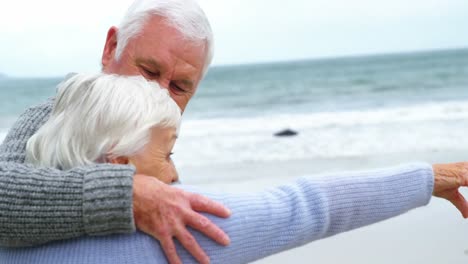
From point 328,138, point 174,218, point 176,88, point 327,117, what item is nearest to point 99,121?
point 174,218

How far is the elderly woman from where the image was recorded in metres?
1.18

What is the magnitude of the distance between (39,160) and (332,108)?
1704 cm

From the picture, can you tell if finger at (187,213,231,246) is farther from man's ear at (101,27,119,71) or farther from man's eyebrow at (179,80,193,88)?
man's ear at (101,27,119,71)

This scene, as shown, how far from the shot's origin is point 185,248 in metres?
1.17

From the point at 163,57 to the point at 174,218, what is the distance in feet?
2.95

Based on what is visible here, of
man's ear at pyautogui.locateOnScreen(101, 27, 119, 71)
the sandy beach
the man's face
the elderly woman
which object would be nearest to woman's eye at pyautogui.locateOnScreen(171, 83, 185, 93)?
the man's face

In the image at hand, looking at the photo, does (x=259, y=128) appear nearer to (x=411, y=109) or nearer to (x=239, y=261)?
→ (x=411, y=109)

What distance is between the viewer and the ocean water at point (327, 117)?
8.76m

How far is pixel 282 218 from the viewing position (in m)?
1.25

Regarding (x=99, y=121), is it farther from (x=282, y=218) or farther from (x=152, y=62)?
(x=152, y=62)

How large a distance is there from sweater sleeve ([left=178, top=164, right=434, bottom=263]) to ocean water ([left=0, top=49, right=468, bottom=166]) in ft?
21.4

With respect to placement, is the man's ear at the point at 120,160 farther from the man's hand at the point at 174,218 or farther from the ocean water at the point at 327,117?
the ocean water at the point at 327,117

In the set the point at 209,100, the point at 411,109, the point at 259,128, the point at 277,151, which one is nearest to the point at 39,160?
the point at 277,151

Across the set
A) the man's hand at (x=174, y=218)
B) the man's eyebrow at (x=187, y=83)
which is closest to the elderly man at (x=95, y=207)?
the man's hand at (x=174, y=218)
